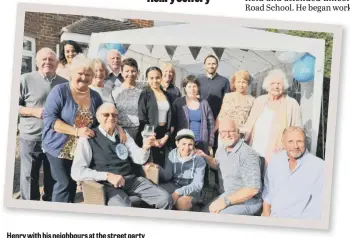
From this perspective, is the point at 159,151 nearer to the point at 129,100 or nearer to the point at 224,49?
the point at 129,100

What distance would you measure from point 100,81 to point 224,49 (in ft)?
4.23

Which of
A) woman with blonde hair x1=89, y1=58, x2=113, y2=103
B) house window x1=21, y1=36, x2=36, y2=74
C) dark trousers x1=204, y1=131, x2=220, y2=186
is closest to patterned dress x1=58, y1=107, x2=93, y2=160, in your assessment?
woman with blonde hair x1=89, y1=58, x2=113, y2=103

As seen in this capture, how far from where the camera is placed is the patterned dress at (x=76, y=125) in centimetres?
519

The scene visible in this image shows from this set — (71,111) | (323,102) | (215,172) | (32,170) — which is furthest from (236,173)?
(32,170)

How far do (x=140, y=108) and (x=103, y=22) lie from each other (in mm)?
941

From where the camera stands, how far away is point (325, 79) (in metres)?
5.18

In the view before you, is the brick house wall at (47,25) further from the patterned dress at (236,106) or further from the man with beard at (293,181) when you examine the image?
the man with beard at (293,181)

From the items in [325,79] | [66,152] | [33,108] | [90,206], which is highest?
[325,79]

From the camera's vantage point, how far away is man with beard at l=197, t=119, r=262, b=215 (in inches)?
201

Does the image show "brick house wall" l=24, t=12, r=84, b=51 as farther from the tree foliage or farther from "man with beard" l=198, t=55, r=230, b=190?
the tree foliage

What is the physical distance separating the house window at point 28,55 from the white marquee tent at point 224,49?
0.59 metres

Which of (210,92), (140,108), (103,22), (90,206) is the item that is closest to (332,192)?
(210,92)

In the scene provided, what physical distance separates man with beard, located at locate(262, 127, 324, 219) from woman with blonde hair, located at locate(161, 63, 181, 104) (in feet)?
3.78

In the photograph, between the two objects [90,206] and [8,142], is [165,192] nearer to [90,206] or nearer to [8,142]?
[90,206]
